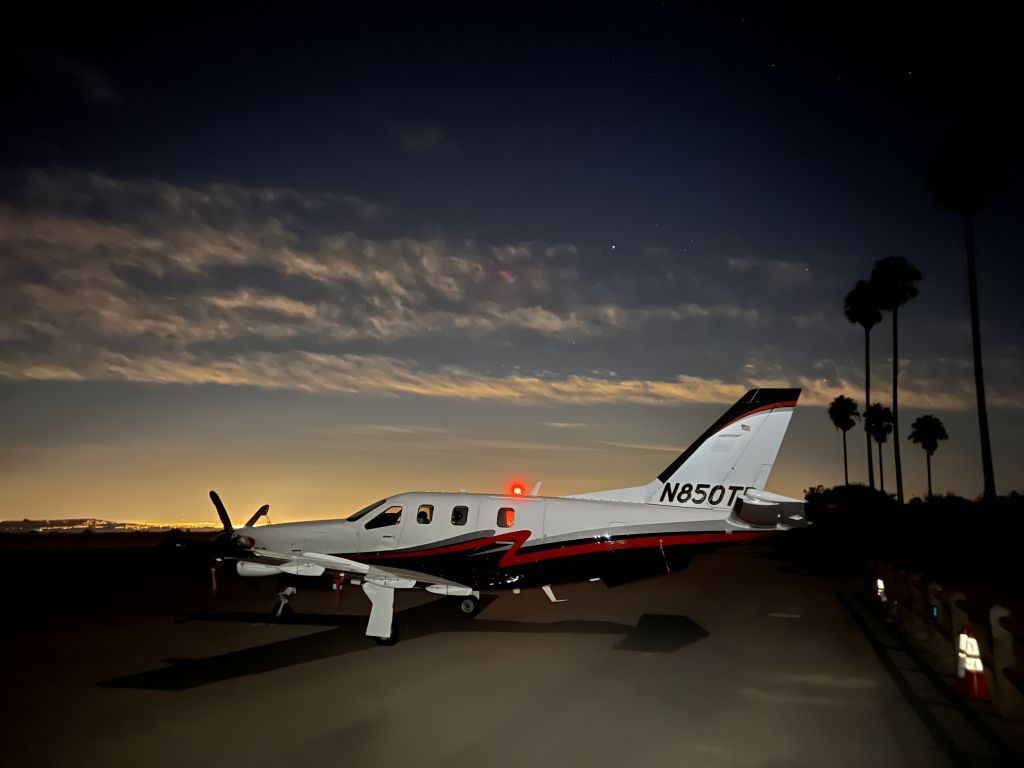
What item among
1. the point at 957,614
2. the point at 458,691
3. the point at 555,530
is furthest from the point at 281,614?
the point at 957,614

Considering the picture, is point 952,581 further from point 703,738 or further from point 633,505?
point 703,738

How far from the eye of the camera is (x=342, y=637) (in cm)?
1616

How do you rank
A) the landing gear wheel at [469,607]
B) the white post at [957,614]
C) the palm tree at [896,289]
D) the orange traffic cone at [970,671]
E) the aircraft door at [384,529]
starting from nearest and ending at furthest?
the orange traffic cone at [970,671], the white post at [957,614], the aircraft door at [384,529], the landing gear wheel at [469,607], the palm tree at [896,289]

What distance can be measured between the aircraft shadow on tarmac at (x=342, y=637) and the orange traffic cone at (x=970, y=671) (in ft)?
16.2

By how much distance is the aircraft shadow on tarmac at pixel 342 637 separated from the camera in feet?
39.2

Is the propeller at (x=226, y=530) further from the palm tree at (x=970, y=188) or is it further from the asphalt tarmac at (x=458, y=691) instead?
the palm tree at (x=970, y=188)

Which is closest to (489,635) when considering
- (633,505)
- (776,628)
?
(633,505)

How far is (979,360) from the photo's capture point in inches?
1631

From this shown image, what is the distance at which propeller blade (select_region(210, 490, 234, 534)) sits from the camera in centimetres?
1808

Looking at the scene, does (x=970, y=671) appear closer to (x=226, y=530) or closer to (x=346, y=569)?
(x=346, y=569)

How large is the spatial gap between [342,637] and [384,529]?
2.73m

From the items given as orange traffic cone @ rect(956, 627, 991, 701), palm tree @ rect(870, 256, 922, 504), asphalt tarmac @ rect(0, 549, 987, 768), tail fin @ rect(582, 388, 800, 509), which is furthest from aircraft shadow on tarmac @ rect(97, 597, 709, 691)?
palm tree @ rect(870, 256, 922, 504)

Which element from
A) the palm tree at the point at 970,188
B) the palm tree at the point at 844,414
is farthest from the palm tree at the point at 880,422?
the palm tree at the point at 970,188

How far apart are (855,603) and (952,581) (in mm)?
12444
